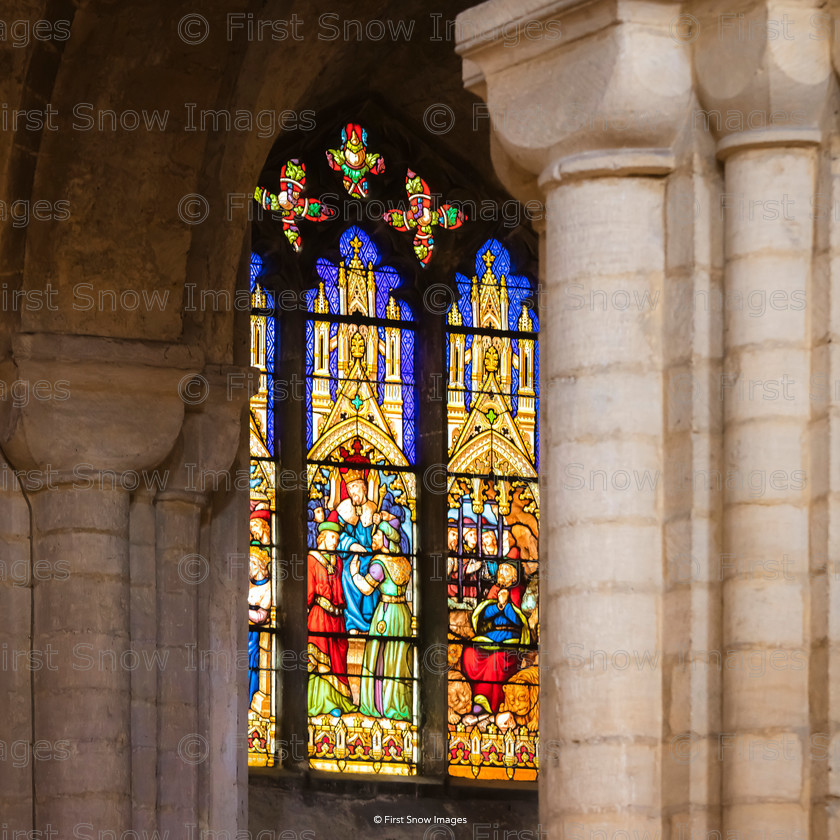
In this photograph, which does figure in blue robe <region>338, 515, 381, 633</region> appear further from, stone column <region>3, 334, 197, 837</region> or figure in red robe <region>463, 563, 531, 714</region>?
stone column <region>3, 334, 197, 837</region>

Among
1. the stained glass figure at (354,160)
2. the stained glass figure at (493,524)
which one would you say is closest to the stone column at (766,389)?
the stained glass figure at (493,524)

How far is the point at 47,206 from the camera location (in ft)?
27.8

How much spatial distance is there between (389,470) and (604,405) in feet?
21.5

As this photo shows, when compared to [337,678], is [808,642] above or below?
above

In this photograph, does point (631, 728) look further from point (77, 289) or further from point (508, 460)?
point (508, 460)

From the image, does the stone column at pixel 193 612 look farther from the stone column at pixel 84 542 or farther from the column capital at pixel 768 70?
the column capital at pixel 768 70

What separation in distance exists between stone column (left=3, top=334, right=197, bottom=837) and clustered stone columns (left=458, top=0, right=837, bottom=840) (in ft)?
12.8

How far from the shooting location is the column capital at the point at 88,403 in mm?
8477

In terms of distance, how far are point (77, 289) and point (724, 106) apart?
4.34 meters

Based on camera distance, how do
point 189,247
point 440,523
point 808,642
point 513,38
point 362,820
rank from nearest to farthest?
point 808,642 → point 513,38 → point 189,247 → point 362,820 → point 440,523

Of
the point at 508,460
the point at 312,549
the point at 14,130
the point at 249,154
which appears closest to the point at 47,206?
the point at 14,130

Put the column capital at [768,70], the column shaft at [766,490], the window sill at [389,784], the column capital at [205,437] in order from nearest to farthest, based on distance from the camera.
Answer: the column shaft at [766,490] < the column capital at [768,70] < the column capital at [205,437] < the window sill at [389,784]

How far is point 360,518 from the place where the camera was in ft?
36.6

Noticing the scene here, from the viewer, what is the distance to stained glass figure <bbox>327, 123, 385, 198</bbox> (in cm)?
1154
